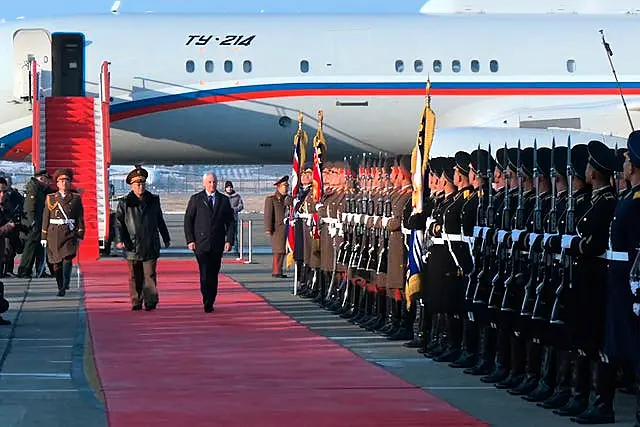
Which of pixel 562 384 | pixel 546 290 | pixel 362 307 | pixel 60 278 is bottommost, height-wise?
pixel 562 384

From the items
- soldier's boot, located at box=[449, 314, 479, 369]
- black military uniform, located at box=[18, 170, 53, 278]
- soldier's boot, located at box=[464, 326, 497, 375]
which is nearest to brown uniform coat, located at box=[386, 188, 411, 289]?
soldier's boot, located at box=[449, 314, 479, 369]

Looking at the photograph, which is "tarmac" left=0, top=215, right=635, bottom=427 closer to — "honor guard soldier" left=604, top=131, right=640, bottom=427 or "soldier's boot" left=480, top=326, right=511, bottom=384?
"soldier's boot" left=480, top=326, right=511, bottom=384

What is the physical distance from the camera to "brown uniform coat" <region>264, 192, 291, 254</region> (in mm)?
22953

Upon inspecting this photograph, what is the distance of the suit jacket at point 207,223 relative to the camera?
17.5m

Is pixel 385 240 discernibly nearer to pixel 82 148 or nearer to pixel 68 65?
pixel 68 65

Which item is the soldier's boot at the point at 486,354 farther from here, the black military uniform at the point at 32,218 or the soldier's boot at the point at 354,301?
the black military uniform at the point at 32,218

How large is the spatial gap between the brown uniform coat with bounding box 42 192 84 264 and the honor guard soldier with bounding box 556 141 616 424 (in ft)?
34.7

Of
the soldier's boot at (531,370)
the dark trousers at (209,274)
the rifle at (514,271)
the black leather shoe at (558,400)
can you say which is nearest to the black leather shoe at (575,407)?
the black leather shoe at (558,400)

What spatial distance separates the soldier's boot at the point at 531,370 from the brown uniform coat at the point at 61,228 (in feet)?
31.1

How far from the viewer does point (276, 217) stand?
75.8 ft

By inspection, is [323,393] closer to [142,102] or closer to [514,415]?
[514,415]

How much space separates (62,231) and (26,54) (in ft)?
30.5

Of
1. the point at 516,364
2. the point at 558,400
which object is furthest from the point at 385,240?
the point at 558,400

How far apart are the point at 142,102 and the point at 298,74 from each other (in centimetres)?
280
